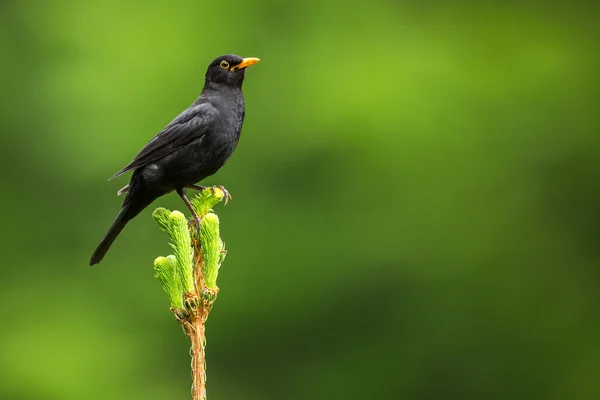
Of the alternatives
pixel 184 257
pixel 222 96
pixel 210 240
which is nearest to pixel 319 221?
pixel 222 96

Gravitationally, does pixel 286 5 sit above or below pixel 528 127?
above

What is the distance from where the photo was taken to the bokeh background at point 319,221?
44.0 feet

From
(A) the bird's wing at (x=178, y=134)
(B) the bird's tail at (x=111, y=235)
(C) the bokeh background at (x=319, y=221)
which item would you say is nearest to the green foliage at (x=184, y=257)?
(B) the bird's tail at (x=111, y=235)

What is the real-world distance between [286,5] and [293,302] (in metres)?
5.77

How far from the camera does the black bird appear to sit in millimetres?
5418

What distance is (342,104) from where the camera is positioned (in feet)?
45.3

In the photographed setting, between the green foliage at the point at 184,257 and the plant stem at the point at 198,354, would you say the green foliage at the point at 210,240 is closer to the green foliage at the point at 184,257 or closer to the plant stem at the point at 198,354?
the green foliage at the point at 184,257

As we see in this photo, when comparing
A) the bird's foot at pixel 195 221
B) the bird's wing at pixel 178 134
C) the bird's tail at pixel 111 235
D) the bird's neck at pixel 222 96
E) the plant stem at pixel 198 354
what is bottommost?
the bird's tail at pixel 111 235

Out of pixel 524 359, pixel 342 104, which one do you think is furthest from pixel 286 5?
pixel 524 359

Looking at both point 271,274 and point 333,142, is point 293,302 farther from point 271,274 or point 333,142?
point 333,142

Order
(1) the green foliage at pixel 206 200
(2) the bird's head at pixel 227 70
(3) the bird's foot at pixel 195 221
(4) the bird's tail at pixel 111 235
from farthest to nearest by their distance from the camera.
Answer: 1. (2) the bird's head at pixel 227 70
2. (4) the bird's tail at pixel 111 235
3. (1) the green foliage at pixel 206 200
4. (3) the bird's foot at pixel 195 221

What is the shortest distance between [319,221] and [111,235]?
28.9 feet

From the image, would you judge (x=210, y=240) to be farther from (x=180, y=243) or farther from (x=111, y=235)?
(x=111, y=235)

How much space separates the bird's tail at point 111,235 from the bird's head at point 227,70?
3.43ft
